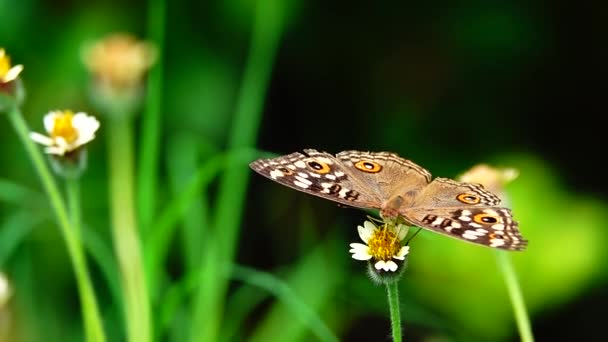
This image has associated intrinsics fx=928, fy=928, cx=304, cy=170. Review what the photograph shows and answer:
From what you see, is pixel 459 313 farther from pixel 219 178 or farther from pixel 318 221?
pixel 219 178

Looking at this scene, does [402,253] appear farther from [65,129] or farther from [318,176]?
[65,129]

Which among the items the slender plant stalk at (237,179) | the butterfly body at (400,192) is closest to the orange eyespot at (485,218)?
the butterfly body at (400,192)

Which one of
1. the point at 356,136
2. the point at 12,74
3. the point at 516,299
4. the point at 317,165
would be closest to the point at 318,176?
the point at 317,165

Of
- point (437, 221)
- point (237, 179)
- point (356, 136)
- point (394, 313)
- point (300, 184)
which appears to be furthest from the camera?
point (356, 136)

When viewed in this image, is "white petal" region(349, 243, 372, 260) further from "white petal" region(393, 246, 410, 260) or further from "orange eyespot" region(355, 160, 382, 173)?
"orange eyespot" region(355, 160, 382, 173)

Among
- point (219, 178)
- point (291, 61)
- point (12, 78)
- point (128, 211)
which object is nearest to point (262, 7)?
point (291, 61)
